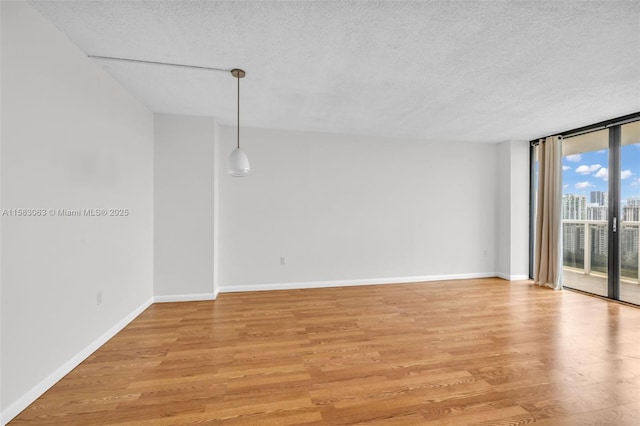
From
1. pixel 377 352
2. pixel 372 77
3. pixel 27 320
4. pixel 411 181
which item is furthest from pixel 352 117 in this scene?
pixel 27 320

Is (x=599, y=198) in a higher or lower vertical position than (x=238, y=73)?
lower

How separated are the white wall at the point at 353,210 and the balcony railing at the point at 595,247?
1.11 meters

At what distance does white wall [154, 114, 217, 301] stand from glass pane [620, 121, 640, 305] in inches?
227

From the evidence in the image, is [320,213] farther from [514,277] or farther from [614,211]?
[614,211]

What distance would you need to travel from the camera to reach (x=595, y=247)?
4297mm

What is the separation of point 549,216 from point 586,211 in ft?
1.53

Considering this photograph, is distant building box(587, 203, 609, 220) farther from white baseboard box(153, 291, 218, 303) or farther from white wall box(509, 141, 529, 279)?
white baseboard box(153, 291, 218, 303)

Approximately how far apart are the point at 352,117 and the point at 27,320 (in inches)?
148

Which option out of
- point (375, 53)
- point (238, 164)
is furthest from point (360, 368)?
point (375, 53)

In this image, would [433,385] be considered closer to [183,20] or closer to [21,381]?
[21,381]

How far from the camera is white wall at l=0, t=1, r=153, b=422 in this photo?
1.69 metres

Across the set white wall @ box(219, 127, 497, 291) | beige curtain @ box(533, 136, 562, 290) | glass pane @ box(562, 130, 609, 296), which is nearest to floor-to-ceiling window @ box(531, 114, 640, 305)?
glass pane @ box(562, 130, 609, 296)

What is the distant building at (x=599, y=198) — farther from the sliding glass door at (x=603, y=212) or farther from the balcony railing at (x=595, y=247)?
the balcony railing at (x=595, y=247)

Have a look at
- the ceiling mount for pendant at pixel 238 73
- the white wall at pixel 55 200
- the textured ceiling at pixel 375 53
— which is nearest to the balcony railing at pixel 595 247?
the textured ceiling at pixel 375 53
